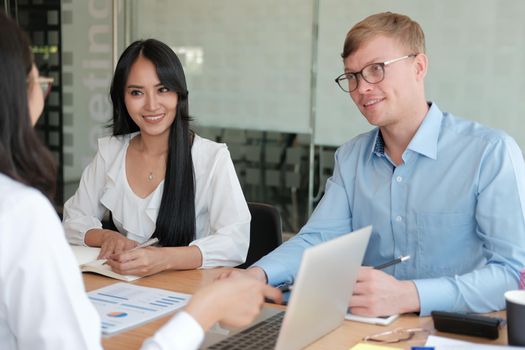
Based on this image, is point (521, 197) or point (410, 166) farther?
point (410, 166)

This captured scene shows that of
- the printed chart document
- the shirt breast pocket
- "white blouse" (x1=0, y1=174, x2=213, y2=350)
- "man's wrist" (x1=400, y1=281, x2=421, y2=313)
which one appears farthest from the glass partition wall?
"white blouse" (x1=0, y1=174, x2=213, y2=350)

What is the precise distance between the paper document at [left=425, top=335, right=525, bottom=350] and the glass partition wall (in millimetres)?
2641

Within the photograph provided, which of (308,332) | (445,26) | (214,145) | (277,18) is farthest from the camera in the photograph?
(277,18)

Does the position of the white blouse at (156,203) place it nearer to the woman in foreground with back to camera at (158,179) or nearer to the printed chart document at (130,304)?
the woman in foreground with back to camera at (158,179)

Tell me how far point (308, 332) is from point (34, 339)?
0.60m

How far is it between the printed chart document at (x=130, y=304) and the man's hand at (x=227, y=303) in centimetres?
36

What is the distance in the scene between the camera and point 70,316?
1.21 m

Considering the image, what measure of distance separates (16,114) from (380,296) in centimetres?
98

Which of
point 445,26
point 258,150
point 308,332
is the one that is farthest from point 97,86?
point 308,332

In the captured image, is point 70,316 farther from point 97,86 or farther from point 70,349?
point 97,86

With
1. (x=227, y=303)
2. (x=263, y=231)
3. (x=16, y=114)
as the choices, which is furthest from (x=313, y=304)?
(x=263, y=231)

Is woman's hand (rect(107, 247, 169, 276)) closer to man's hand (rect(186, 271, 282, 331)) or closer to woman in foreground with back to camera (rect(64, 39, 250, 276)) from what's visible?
woman in foreground with back to camera (rect(64, 39, 250, 276))

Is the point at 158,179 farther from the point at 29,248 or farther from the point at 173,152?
the point at 29,248

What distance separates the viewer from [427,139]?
2186mm
